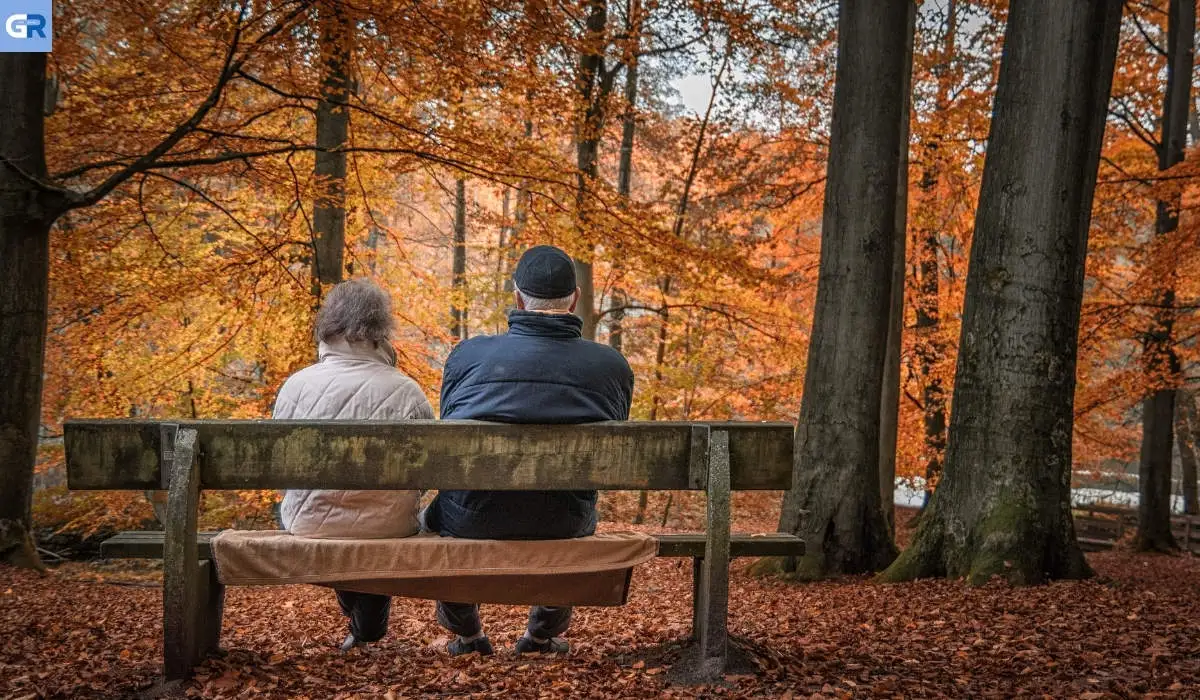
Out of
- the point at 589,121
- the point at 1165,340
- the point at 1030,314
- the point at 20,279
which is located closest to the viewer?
the point at 1030,314

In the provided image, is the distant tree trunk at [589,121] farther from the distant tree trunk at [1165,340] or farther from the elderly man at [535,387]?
the distant tree trunk at [1165,340]

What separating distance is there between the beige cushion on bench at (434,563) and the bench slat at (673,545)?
0.10 meters

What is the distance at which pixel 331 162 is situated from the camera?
9172 mm

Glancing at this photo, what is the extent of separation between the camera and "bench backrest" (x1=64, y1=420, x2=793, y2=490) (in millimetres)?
3164

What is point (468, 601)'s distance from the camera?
11.6ft

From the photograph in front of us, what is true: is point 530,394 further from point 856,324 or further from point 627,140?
point 627,140

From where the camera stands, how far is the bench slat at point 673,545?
3418 mm

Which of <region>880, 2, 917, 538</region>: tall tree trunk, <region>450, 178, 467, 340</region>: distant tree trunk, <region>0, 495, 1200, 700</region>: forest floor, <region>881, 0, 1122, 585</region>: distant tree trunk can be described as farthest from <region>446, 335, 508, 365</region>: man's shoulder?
<region>450, 178, 467, 340</region>: distant tree trunk

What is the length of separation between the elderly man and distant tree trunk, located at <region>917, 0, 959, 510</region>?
11.8m

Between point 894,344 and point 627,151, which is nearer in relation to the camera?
point 894,344

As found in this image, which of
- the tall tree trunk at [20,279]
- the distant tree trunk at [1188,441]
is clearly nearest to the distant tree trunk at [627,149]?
the tall tree trunk at [20,279]

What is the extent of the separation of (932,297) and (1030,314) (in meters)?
10.4

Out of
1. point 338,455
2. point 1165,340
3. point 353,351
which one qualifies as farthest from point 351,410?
point 1165,340

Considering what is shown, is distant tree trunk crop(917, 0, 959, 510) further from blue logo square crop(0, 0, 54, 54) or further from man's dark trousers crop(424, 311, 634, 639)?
man's dark trousers crop(424, 311, 634, 639)
